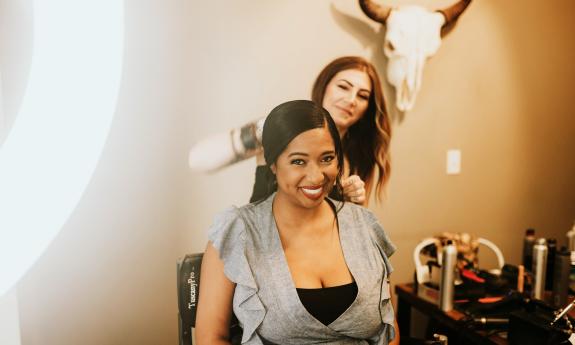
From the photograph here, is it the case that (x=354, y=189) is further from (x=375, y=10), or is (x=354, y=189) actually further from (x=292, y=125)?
(x=375, y=10)

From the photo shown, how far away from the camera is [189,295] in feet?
4.05

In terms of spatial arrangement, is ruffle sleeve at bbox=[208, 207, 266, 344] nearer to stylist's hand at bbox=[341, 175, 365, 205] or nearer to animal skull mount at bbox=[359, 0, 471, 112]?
stylist's hand at bbox=[341, 175, 365, 205]

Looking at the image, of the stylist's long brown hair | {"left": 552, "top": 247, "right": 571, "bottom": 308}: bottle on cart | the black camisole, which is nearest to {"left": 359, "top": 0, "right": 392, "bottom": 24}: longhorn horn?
the stylist's long brown hair

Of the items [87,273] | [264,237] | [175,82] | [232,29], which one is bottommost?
→ [87,273]

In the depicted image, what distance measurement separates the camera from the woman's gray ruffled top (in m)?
1.12

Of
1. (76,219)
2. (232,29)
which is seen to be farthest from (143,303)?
(232,29)

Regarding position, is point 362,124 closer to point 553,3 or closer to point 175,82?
point 175,82

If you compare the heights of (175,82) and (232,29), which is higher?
(232,29)

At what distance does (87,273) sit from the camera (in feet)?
4.19

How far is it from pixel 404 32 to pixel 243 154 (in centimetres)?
82

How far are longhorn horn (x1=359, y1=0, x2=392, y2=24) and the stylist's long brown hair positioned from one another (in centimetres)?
17

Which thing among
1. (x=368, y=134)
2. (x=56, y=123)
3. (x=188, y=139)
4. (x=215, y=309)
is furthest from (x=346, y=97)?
(x=56, y=123)

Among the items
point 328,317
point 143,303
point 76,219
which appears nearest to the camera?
point 328,317

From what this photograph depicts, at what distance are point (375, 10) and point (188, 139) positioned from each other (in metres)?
0.89
